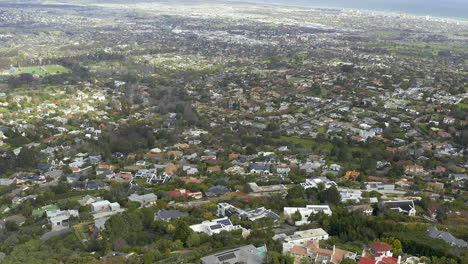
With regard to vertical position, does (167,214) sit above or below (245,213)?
below

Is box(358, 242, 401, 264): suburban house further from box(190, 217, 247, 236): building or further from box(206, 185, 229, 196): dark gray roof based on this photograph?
box(206, 185, 229, 196): dark gray roof

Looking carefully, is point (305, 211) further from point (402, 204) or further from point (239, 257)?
point (239, 257)

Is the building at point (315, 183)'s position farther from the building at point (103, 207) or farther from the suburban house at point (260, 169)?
the building at point (103, 207)

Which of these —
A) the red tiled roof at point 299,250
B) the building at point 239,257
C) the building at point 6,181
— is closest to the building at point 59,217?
the building at point 6,181

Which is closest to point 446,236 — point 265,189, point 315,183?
point 315,183

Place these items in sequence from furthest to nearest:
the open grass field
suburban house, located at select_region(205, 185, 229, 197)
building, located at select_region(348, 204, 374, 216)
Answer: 1. the open grass field
2. suburban house, located at select_region(205, 185, 229, 197)
3. building, located at select_region(348, 204, 374, 216)

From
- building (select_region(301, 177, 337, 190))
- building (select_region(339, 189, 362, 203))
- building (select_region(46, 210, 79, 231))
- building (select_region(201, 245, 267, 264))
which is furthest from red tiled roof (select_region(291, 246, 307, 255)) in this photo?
building (select_region(46, 210, 79, 231))

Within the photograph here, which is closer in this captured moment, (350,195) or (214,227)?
(214,227)
